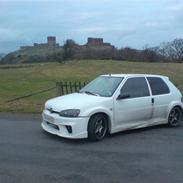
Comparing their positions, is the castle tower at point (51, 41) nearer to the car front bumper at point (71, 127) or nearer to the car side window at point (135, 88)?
the car side window at point (135, 88)

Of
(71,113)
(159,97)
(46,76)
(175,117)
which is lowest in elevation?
(46,76)

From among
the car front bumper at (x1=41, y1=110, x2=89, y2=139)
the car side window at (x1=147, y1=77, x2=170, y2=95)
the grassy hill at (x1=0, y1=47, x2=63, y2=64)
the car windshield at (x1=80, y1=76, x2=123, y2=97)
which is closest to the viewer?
the car front bumper at (x1=41, y1=110, x2=89, y2=139)

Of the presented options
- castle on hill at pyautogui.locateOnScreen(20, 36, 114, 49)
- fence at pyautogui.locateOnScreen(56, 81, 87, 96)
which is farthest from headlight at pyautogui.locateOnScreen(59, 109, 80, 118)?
castle on hill at pyautogui.locateOnScreen(20, 36, 114, 49)

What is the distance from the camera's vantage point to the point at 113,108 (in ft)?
30.5

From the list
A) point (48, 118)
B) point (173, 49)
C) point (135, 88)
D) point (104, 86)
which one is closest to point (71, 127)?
point (48, 118)

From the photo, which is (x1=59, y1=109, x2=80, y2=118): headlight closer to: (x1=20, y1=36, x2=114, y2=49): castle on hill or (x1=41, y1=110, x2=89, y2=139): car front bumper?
(x1=41, y1=110, x2=89, y2=139): car front bumper

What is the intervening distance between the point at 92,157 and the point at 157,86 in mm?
3769

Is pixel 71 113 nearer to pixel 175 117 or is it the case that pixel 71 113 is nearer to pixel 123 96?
pixel 123 96

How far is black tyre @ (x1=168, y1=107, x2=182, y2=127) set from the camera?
1072cm

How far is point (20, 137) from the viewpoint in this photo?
9164 mm

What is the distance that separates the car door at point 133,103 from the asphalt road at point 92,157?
0.36 m

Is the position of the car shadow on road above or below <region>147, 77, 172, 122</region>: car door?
below

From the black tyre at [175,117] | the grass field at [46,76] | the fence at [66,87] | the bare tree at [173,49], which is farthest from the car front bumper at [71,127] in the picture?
the bare tree at [173,49]

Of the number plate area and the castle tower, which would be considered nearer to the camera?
the number plate area
